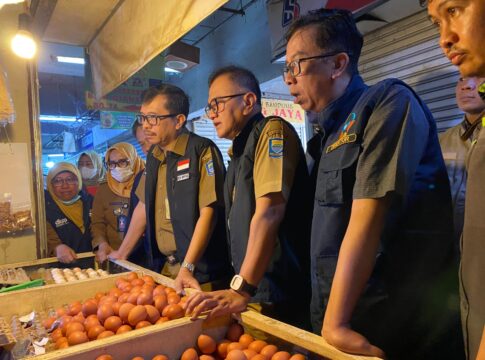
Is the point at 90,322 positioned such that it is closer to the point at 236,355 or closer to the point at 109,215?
the point at 236,355

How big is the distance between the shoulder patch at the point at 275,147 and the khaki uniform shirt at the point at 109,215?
282 cm

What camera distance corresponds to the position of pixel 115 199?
15.1ft

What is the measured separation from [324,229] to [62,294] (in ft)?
5.78

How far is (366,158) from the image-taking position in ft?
4.77

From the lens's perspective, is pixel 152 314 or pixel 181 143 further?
pixel 181 143

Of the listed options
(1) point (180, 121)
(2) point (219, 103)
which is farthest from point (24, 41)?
(2) point (219, 103)

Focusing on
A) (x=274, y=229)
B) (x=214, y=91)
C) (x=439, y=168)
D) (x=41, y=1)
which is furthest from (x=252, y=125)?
(x=41, y=1)

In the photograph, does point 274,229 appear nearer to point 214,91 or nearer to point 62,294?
point 214,91

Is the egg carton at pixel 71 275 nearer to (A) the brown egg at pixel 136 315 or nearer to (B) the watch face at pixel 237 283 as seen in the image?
(A) the brown egg at pixel 136 315

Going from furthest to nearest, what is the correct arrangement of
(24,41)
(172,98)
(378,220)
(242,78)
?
1. (24,41)
2. (172,98)
3. (242,78)
4. (378,220)

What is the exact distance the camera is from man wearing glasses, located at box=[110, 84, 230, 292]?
2.80 metres

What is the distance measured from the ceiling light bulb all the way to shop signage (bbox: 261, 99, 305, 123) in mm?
4456

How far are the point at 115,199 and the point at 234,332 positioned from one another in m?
3.14

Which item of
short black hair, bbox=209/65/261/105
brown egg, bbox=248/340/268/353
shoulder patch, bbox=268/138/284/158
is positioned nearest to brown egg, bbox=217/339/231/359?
brown egg, bbox=248/340/268/353
